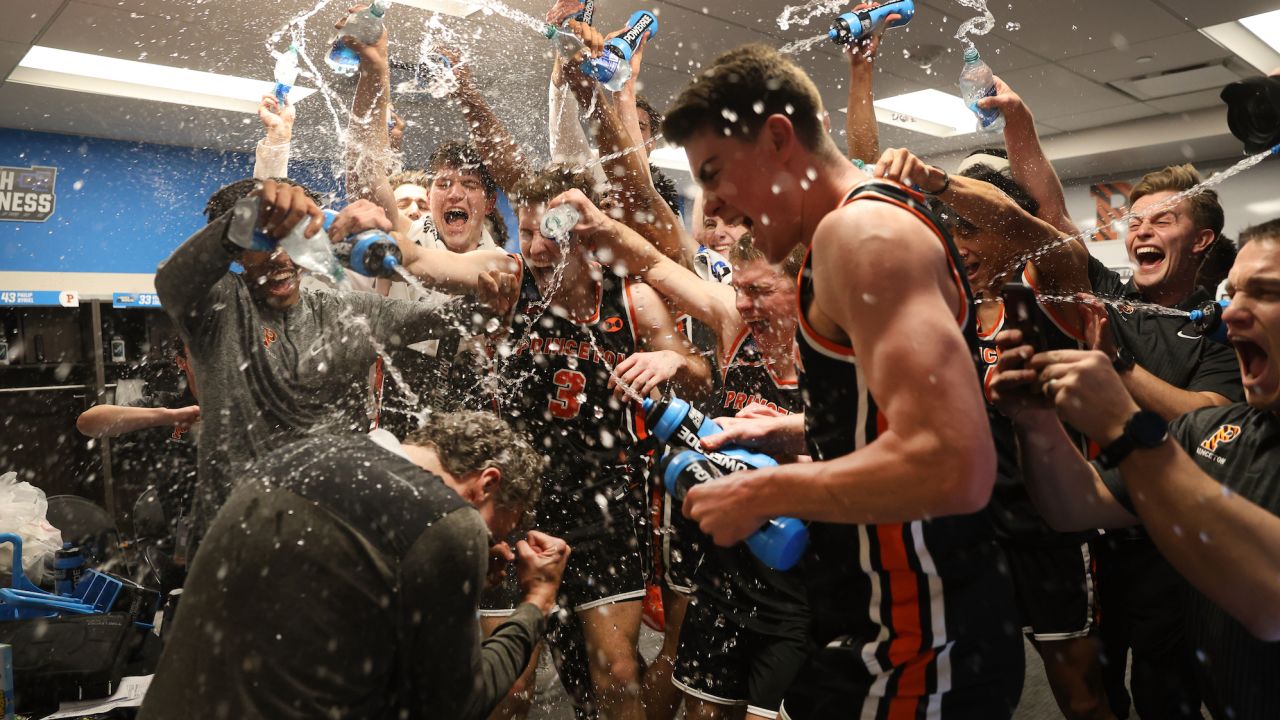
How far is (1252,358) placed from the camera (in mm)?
1656

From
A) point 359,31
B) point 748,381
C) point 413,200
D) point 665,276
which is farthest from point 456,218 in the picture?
point 748,381

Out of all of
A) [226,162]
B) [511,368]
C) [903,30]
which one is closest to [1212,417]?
[511,368]

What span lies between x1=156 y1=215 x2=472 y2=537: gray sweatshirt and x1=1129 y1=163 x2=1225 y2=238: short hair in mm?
3146

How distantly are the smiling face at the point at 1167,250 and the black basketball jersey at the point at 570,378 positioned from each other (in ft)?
6.88

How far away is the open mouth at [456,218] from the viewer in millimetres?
4086

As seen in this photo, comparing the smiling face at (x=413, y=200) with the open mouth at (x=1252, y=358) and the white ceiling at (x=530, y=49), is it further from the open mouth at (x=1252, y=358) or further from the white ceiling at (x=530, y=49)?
the open mouth at (x=1252, y=358)

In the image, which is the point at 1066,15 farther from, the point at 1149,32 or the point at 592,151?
the point at 592,151

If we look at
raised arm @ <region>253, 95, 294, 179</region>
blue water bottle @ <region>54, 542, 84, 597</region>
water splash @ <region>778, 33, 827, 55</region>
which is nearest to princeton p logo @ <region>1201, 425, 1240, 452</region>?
raised arm @ <region>253, 95, 294, 179</region>

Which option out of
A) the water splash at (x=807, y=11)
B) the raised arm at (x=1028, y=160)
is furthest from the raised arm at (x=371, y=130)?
the water splash at (x=807, y=11)

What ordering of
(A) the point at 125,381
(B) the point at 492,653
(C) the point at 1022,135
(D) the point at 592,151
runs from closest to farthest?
(B) the point at 492,653
(C) the point at 1022,135
(D) the point at 592,151
(A) the point at 125,381

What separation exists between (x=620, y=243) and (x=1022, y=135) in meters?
1.33

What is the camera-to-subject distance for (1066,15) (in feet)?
19.5

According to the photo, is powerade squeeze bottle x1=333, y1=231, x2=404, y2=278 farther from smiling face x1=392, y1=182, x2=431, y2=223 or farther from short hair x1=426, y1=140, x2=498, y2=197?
smiling face x1=392, y1=182, x2=431, y2=223

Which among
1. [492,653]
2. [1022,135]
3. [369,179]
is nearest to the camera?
[492,653]
